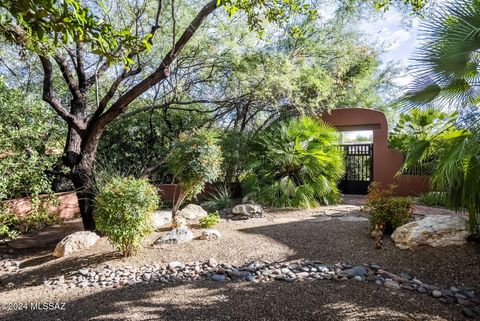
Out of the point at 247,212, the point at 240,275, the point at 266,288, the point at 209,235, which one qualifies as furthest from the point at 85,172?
the point at 266,288

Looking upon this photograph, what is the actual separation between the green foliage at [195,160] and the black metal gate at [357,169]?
16.9 ft

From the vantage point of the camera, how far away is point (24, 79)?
26.7 ft

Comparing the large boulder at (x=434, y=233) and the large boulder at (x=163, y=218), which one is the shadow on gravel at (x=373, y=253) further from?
the large boulder at (x=163, y=218)

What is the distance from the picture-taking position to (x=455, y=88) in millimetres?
3262

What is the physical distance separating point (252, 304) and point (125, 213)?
6.93ft

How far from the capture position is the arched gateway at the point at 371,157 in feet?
26.5

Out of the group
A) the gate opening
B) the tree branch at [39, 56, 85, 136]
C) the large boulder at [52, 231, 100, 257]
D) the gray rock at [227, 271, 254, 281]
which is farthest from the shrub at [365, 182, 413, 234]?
the tree branch at [39, 56, 85, 136]

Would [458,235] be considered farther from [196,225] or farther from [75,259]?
[75,259]

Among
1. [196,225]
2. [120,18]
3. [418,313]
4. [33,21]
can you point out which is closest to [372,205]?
[418,313]

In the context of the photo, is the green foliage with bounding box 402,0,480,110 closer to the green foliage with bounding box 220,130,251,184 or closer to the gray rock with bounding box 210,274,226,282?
the gray rock with bounding box 210,274,226,282

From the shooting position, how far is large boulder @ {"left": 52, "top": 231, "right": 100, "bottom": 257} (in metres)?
4.28

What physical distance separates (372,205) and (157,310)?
3.37 metres

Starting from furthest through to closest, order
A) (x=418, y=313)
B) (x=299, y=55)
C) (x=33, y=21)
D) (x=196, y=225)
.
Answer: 1. (x=299, y=55)
2. (x=196, y=225)
3. (x=418, y=313)
4. (x=33, y=21)

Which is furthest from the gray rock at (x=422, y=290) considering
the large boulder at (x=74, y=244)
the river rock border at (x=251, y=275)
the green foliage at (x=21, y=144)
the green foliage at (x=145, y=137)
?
the green foliage at (x=145, y=137)
